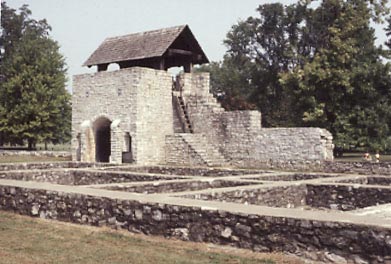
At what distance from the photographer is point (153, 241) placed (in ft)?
25.3

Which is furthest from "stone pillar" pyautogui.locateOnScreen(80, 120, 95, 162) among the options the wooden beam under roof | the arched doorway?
the wooden beam under roof

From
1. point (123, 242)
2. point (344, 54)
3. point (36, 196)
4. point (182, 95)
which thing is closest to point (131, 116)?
point (182, 95)

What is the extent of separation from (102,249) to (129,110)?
18.5 m

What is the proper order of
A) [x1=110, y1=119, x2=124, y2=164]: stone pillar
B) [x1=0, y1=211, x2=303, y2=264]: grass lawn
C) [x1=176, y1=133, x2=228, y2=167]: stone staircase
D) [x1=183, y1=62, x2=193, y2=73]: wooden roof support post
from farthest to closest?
1. [x1=183, y1=62, x2=193, y2=73]: wooden roof support post
2. [x1=110, y1=119, x2=124, y2=164]: stone pillar
3. [x1=176, y1=133, x2=228, y2=167]: stone staircase
4. [x1=0, y1=211, x2=303, y2=264]: grass lawn

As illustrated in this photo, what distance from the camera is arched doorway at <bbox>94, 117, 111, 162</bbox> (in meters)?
28.1

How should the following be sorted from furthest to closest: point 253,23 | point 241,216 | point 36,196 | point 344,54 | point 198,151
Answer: point 253,23 < point 344,54 < point 198,151 < point 36,196 < point 241,216

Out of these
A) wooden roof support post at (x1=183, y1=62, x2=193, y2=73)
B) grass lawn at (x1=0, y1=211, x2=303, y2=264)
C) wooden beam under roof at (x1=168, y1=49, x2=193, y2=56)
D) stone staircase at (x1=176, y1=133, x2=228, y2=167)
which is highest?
wooden beam under roof at (x1=168, y1=49, x2=193, y2=56)

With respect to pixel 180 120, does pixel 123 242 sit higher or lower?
lower

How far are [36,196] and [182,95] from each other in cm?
1785

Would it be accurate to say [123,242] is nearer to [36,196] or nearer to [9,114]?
[36,196]

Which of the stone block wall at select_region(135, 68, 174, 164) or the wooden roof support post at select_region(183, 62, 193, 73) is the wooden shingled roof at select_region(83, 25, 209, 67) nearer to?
the wooden roof support post at select_region(183, 62, 193, 73)

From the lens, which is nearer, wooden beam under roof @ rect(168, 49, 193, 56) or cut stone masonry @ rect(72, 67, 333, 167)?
cut stone masonry @ rect(72, 67, 333, 167)

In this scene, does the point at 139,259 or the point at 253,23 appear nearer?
the point at 139,259

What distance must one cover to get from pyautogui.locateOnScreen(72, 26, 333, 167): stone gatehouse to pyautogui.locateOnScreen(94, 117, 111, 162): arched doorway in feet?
0.16
